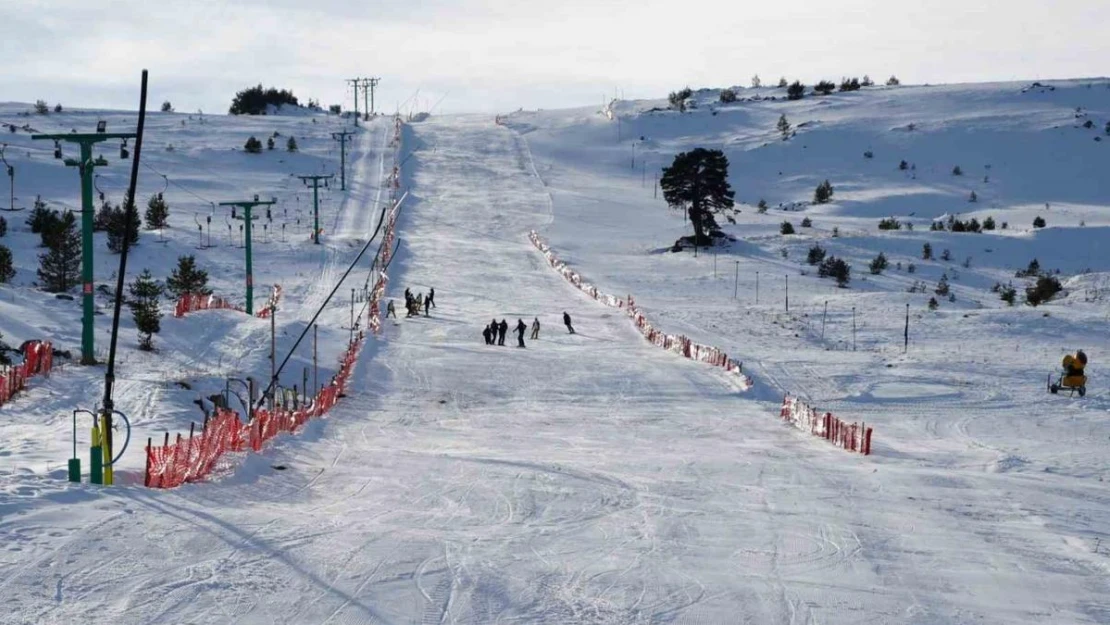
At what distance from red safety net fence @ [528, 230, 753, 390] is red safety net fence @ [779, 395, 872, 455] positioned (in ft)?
13.4

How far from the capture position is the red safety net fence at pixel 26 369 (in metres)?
21.2

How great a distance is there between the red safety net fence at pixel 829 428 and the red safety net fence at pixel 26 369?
14.9 meters

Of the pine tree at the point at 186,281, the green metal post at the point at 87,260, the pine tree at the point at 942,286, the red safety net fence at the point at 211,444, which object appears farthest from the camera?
the pine tree at the point at 942,286

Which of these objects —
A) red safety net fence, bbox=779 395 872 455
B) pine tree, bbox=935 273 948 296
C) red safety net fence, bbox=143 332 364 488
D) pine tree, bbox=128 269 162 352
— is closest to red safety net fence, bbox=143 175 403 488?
red safety net fence, bbox=143 332 364 488

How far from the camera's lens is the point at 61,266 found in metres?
42.7

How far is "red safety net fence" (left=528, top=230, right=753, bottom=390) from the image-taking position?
33.2m

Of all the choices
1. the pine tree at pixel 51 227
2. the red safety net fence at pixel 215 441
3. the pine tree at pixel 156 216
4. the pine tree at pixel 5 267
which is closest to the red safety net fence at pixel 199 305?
the pine tree at pixel 5 267

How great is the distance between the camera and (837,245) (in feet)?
208

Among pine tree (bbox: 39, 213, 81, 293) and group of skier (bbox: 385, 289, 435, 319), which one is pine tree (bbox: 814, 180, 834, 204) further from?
pine tree (bbox: 39, 213, 81, 293)

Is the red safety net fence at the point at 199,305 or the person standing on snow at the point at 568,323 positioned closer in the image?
the red safety net fence at the point at 199,305

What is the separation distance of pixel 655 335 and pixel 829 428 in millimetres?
16124

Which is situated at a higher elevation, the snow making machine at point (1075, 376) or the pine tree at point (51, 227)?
the pine tree at point (51, 227)

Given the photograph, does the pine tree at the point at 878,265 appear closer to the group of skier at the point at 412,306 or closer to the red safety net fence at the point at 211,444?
the group of skier at the point at 412,306

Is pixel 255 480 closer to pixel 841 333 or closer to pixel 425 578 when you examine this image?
pixel 425 578
